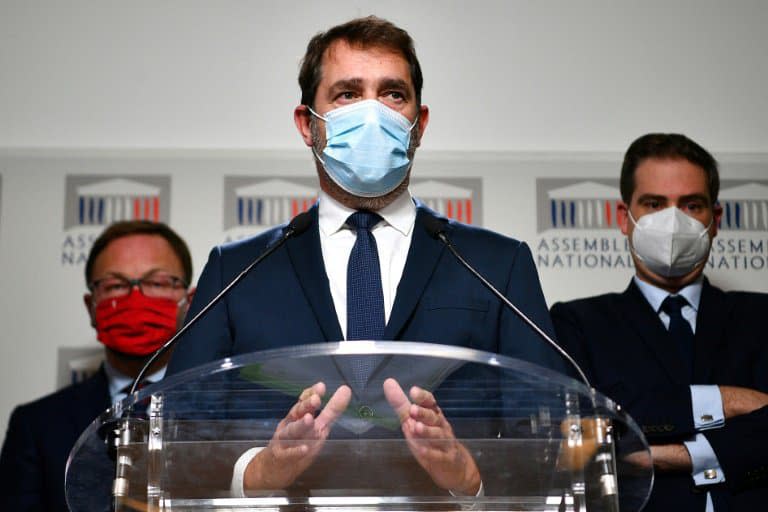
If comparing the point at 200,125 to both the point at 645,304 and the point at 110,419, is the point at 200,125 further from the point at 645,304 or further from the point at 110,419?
the point at 110,419

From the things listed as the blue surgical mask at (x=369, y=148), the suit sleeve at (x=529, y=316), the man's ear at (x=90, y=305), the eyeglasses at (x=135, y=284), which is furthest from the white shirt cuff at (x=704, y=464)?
the man's ear at (x=90, y=305)

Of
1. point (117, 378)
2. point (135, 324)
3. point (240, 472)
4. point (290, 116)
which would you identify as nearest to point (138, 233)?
point (135, 324)

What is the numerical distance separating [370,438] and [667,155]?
7.28 ft

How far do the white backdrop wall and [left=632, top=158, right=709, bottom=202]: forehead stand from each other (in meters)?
0.57

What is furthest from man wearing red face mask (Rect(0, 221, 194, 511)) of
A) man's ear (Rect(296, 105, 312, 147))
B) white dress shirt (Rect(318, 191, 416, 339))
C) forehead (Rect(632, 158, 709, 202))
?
forehead (Rect(632, 158, 709, 202))

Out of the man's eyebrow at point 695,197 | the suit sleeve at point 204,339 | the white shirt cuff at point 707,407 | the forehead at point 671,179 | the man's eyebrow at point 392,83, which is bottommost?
the white shirt cuff at point 707,407

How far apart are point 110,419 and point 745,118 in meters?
3.20

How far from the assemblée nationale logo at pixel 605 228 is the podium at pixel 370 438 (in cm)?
239

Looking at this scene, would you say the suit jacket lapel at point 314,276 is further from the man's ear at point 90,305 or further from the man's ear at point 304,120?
the man's ear at point 90,305

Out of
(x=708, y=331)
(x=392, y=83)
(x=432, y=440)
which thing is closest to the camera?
(x=432, y=440)

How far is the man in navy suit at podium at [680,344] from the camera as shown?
2910 millimetres

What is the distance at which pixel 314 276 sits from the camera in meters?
2.54

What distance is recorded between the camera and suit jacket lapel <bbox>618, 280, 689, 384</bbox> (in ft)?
10.5

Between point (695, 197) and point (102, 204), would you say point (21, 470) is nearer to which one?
point (102, 204)
